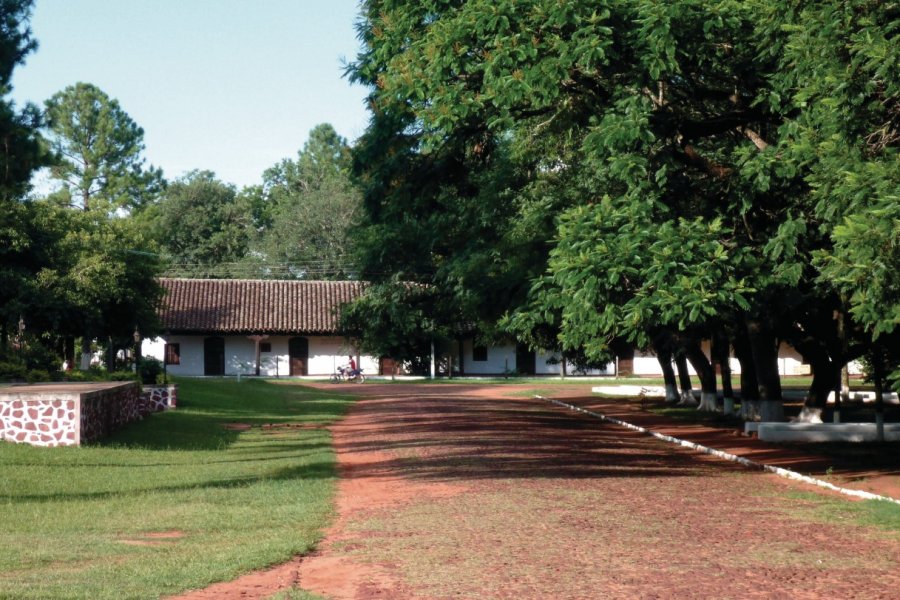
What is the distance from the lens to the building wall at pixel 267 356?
189 ft

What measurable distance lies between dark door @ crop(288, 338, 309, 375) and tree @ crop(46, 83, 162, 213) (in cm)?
2432

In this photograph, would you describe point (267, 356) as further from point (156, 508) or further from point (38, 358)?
point (156, 508)

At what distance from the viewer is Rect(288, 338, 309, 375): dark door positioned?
5794 centimetres

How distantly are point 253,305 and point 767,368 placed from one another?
37650 mm

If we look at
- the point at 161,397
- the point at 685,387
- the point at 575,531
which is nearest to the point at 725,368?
Result: the point at 685,387

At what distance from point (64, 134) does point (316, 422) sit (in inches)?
2229

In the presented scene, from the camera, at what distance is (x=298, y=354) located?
58.1 m

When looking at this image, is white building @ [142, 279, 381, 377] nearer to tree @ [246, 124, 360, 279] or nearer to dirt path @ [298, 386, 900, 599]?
tree @ [246, 124, 360, 279]

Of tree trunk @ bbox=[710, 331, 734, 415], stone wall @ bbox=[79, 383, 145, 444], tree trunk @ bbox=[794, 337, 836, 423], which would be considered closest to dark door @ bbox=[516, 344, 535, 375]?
tree trunk @ bbox=[710, 331, 734, 415]

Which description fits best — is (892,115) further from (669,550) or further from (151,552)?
(151,552)

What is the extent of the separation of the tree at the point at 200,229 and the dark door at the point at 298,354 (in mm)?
18799

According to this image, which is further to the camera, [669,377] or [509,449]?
[669,377]

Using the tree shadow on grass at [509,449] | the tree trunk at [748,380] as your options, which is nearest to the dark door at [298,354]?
the tree shadow on grass at [509,449]

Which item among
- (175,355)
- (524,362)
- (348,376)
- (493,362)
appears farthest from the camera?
(524,362)
